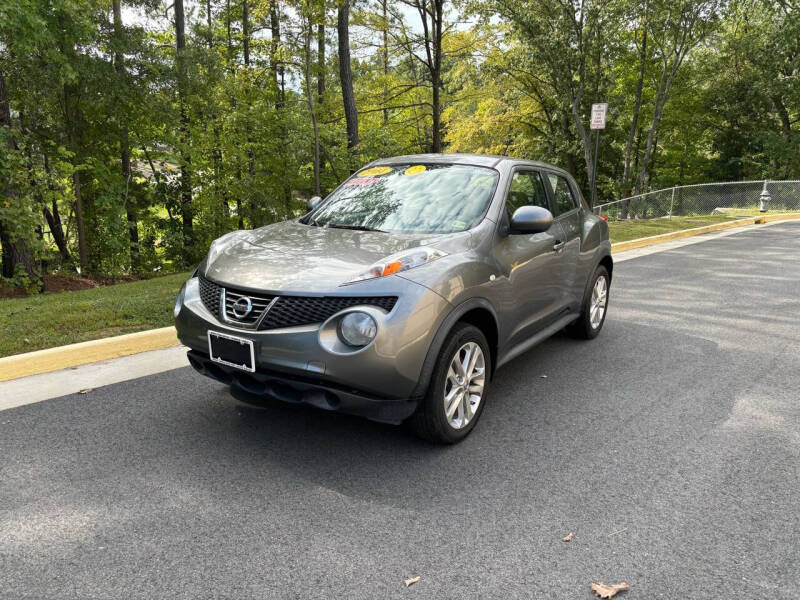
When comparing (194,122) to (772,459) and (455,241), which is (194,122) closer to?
(455,241)

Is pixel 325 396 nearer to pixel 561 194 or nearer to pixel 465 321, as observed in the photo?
pixel 465 321

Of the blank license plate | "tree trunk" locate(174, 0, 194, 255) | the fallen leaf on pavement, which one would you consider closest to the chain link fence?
"tree trunk" locate(174, 0, 194, 255)

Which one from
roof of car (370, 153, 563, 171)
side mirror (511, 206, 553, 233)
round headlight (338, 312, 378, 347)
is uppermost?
roof of car (370, 153, 563, 171)

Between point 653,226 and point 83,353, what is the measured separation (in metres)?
15.5

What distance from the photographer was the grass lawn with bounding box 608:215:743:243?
47.3 feet

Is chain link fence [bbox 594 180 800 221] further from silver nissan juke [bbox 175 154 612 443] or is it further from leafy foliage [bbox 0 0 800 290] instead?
silver nissan juke [bbox 175 154 612 443]

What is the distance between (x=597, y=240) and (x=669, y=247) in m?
8.68

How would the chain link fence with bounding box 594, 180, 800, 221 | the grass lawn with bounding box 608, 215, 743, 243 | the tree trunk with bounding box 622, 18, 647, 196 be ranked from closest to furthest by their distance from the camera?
the grass lawn with bounding box 608, 215, 743, 243, the chain link fence with bounding box 594, 180, 800, 221, the tree trunk with bounding box 622, 18, 647, 196

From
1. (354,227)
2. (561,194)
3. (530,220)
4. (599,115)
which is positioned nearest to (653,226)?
(599,115)

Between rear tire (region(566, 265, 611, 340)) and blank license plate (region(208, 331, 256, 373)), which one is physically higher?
blank license plate (region(208, 331, 256, 373))

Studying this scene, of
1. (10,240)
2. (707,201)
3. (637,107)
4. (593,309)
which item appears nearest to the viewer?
(593,309)

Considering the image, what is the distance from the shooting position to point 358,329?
9.72 feet

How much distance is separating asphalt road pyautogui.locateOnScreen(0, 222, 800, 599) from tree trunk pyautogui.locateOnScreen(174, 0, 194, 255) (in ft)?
43.7

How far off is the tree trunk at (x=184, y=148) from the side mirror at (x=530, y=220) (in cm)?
1435
